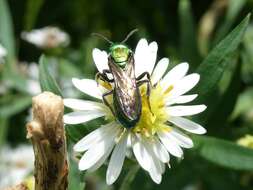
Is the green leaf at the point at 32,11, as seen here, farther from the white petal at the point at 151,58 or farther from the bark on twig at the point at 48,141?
the bark on twig at the point at 48,141

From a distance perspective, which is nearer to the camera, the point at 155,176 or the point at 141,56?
the point at 155,176

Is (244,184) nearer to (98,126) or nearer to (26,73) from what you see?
(98,126)

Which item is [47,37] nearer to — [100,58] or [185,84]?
[100,58]

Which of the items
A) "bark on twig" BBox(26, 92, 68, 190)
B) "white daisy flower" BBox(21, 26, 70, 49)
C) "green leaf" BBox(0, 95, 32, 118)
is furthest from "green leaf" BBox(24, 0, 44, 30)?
"bark on twig" BBox(26, 92, 68, 190)

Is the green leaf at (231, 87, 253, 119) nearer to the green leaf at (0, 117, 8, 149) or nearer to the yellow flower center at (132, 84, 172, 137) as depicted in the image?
the green leaf at (0, 117, 8, 149)

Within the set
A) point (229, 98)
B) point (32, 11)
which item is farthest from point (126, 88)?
point (32, 11)

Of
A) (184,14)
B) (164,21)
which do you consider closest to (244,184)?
(184,14)
